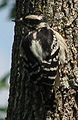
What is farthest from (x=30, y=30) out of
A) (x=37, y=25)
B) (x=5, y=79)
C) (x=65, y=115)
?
(x=5, y=79)

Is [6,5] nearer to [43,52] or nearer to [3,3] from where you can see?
[3,3]

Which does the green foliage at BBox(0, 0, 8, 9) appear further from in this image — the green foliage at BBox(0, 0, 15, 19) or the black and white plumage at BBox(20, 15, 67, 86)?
the black and white plumage at BBox(20, 15, 67, 86)

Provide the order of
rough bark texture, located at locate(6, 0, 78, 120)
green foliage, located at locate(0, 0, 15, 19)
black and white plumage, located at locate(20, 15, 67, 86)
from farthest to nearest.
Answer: green foliage, located at locate(0, 0, 15, 19)
rough bark texture, located at locate(6, 0, 78, 120)
black and white plumage, located at locate(20, 15, 67, 86)

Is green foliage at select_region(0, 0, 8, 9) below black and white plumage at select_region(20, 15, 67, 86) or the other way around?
the other way around

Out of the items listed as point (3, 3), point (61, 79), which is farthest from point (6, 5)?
point (61, 79)

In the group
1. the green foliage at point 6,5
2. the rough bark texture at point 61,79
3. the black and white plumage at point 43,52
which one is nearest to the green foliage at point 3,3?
the green foliage at point 6,5

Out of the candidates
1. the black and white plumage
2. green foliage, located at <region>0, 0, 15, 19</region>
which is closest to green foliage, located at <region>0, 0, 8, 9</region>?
green foliage, located at <region>0, 0, 15, 19</region>
